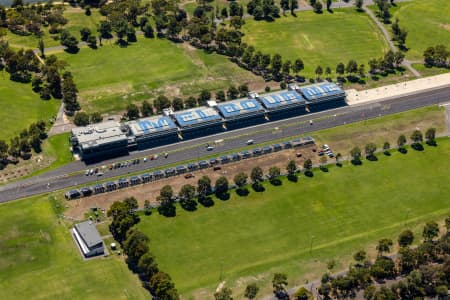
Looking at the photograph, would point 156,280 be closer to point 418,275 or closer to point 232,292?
point 232,292

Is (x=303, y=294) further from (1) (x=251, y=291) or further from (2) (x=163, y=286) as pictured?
(2) (x=163, y=286)

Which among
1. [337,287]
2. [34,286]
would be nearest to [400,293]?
[337,287]

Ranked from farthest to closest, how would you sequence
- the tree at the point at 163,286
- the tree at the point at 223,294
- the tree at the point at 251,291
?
the tree at the point at 251,291
the tree at the point at 223,294
the tree at the point at 163,286

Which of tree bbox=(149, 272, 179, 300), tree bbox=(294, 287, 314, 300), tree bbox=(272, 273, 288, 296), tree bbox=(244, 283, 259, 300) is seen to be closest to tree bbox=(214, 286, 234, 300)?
tree bbox=(244, 283, 259, 300)

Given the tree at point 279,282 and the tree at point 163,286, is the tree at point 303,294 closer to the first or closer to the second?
the tree at point 279,282

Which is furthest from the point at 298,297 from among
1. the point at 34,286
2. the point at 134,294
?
the point at 34,286

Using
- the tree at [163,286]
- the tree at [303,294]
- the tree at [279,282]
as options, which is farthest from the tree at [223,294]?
the tree at [303,294]

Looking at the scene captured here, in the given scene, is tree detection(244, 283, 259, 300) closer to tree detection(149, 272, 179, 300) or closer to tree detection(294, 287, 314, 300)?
tree detection(294, 287, 314, 300)
